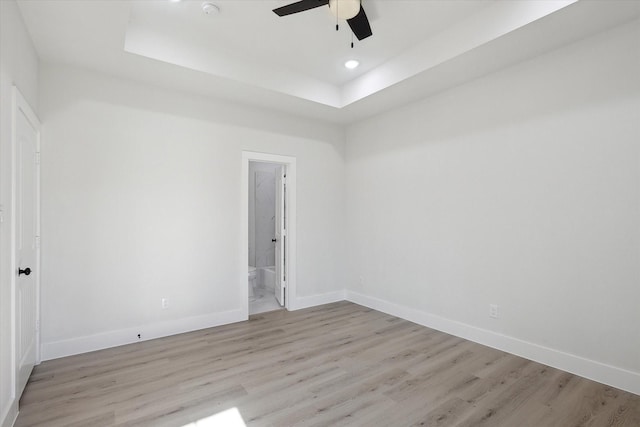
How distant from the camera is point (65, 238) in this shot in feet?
10.5

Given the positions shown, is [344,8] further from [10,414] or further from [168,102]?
[10,414]

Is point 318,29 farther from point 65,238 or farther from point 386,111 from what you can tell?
point 65,238

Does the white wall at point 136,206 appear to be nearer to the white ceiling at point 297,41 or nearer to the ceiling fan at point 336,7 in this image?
the white ceiling at point 297,41

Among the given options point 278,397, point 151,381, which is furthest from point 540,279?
point 151,381

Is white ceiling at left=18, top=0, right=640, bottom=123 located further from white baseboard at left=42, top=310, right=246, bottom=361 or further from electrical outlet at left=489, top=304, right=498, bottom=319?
white baseboard at left=42, top=310, right=246, bottom=361

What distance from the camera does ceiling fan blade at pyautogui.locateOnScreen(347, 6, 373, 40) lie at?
2.54 metres

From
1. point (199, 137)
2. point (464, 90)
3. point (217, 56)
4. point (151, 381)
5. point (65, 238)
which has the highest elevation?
point (217, 56)

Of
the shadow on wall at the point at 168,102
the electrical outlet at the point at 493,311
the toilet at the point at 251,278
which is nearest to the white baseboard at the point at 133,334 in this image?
the toilet at the point at 251,278

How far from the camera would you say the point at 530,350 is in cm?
308

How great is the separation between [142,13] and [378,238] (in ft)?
12.2

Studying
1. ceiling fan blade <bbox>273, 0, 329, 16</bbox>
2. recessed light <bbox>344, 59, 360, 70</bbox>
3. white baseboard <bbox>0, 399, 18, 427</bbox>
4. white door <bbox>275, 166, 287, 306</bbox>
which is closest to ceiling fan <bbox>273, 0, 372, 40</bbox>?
ceiling fan blade <bbox>273, 0, 329, 16</bbox>

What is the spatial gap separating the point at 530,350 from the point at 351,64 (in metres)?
3.52

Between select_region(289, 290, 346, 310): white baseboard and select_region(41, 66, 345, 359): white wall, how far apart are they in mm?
931

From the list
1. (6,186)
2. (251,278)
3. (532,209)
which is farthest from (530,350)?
(6,186)
